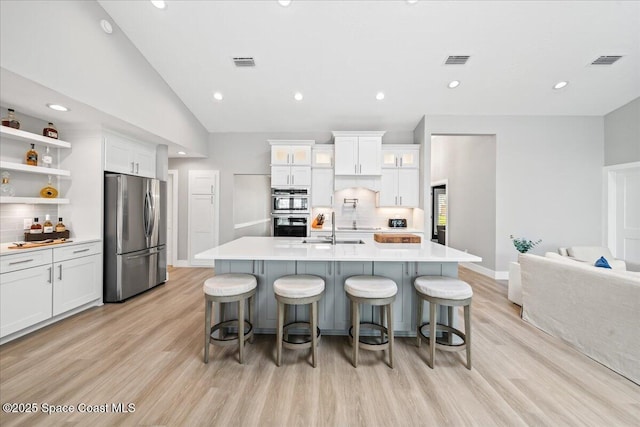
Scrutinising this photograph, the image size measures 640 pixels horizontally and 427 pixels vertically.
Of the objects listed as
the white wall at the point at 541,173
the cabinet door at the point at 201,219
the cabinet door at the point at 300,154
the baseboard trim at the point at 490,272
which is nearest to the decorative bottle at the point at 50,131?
the cabinet door at the point at 201,219

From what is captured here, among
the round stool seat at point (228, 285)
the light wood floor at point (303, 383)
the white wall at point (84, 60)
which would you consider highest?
the white wall at point (84, 60)

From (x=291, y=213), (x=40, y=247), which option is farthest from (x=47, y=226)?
(x=291, y=213)

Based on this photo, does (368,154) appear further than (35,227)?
Yes

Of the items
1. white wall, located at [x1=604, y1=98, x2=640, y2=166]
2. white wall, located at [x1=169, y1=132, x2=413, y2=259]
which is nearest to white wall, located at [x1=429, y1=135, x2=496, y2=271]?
white wall, located at [x1=604, y1=98, x2=640, y2=166]

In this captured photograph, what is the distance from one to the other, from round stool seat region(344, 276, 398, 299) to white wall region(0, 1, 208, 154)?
126 inches

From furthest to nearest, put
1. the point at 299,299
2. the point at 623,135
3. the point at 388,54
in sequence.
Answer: the point at 623,135 → the point at 388,54 → the point at 299,299

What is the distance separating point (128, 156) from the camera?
3938 mm

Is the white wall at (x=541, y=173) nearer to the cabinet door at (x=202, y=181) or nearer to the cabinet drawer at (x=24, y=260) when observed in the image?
the cabinet door at (x=202, y=181)

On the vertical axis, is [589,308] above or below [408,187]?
below

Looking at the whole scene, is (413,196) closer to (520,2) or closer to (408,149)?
(408,149)

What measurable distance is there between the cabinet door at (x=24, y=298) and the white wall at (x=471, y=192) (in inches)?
249

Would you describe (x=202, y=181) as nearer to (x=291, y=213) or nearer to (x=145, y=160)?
(x=145, y=160)

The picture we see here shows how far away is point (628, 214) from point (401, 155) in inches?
150

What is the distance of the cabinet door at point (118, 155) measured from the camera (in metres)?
3.59
